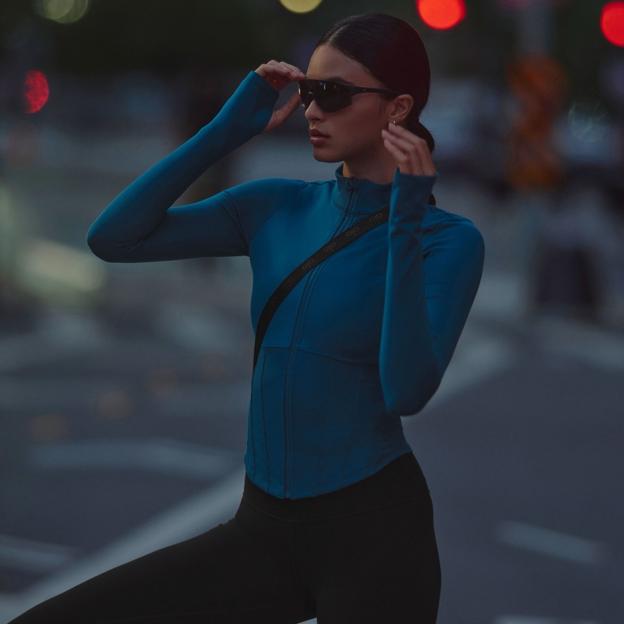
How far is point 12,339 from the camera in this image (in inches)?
538

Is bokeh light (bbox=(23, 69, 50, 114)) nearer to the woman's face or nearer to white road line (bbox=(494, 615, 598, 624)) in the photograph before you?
white road line (bbox=(494, 615, 598, 624))

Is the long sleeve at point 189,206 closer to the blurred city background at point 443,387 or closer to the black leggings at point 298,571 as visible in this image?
the black leggings at point 298,571

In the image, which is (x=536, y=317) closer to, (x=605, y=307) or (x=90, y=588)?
(x=605, y=307)

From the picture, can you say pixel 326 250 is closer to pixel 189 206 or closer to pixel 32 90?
pixel 189 206

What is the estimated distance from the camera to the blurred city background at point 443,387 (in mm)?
7480

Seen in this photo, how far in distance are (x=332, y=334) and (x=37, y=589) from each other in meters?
4.19

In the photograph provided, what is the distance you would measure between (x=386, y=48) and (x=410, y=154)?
1.31 feet

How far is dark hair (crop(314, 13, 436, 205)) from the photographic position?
307cm

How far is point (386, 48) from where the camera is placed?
3072mm

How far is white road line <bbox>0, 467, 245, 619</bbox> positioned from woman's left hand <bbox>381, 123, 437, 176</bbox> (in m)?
4.15

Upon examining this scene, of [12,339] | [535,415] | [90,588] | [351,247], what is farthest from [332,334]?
[12,339]

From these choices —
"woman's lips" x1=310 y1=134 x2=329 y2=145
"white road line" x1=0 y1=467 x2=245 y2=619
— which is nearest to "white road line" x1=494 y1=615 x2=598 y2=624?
"white road line" x1=0 y1=467 x2=245 y2=619

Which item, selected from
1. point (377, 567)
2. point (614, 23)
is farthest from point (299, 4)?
point (377, 567)

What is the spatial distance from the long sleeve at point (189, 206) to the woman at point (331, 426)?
28 millimetres
